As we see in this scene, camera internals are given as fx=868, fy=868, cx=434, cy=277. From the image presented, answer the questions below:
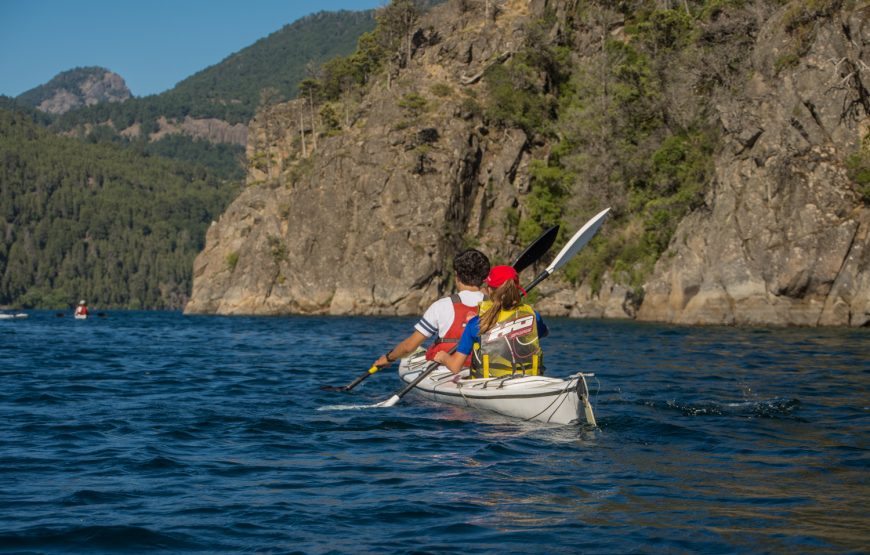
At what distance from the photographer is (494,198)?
2746 inches

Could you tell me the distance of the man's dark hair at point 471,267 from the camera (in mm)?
10633

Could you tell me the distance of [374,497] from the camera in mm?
6844

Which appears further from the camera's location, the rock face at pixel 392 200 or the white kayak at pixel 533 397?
the rock face at pixel 392 200

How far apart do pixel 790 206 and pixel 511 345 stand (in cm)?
2875

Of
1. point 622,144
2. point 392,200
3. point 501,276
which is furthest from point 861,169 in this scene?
point 392,200

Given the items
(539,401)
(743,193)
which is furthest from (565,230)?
(539,401)

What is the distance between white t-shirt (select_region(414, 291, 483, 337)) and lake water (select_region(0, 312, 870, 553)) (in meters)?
1.18

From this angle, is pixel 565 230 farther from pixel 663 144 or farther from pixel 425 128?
pixel 425 128

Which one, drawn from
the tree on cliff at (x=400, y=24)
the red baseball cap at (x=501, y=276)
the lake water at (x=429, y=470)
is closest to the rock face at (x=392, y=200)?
the tree on cliff at (x=400, y=24)

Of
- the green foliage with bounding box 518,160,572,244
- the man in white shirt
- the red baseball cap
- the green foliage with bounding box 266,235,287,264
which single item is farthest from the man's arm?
the green foliage with bounding box 266,235,287,264

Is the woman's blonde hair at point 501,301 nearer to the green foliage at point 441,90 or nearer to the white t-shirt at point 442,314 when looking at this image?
the white t-shirt at point 442,314

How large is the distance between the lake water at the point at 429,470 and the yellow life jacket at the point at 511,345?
705 mm

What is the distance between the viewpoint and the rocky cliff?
1371 inches

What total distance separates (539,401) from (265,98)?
96.9 m
